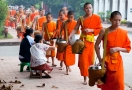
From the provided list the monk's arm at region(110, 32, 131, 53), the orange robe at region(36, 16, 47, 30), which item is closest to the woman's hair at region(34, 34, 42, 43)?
the monk's arm at region(110, 32, 131, 53)

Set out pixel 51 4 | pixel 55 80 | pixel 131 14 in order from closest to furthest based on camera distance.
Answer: pixel 55 80 < pixel 131 14 < pixel 51 4

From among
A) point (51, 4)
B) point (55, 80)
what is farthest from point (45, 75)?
point (51, 4)

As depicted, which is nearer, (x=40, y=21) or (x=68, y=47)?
(x=68, y=47)

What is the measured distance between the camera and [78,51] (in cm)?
807

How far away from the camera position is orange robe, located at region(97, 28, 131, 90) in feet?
20.0

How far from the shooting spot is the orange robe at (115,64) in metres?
6.09

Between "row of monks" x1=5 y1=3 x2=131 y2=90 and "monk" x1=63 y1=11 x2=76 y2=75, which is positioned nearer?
"row of monks" x1=5 y1=3 x2=131 y2=90

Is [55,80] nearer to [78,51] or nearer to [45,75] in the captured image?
[45,75]

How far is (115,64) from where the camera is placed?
6.12m

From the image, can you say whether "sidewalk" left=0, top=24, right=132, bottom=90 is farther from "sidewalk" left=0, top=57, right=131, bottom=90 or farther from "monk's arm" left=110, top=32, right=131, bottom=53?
"monk's arm" left=110, top=32, right=131, bottom=53

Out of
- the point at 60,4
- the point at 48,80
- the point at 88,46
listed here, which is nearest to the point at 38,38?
the point at 48,80

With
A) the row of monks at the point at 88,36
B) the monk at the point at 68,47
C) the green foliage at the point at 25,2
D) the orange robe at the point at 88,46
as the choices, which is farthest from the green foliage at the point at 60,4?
the orange robe at the point at 88,46

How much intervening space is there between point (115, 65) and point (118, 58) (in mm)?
134

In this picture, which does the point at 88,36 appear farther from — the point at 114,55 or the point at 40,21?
the point at 40,21
